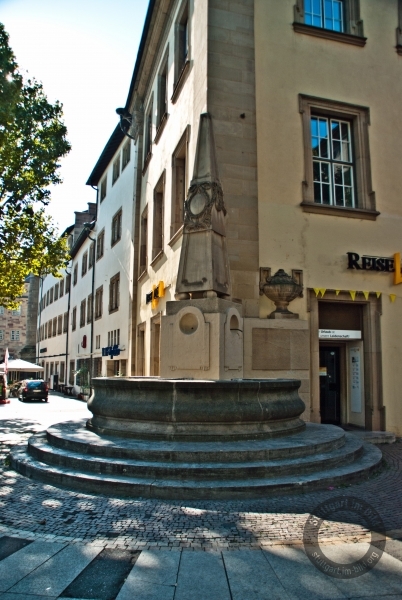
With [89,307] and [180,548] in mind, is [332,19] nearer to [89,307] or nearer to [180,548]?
[180,548]

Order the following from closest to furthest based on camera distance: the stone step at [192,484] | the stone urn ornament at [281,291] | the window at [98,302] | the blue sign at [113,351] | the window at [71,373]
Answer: the stone step at [192,484] → the stone urn ornament at [281,291] → the blue sign at [113,351] → the window at [98,302] → the window at [71,373]

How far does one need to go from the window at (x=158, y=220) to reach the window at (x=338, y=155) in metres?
6.44

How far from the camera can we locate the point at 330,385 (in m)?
11.9

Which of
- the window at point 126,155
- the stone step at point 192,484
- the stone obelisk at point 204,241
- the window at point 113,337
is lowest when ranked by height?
the stone step at point 192,484

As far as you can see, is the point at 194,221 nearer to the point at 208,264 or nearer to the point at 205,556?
the point at 208,264

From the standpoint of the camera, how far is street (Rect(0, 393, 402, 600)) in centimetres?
308

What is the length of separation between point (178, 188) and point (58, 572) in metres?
13.1

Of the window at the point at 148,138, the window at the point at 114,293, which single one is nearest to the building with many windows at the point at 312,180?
the window at the point at 148,138

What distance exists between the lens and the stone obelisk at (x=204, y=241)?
320 inches

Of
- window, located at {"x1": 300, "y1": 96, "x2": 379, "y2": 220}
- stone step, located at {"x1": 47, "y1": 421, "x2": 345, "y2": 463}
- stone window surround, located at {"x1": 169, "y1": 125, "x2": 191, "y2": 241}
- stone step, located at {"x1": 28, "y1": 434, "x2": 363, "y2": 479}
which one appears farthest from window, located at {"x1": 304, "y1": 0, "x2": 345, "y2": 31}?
stone step, located at {"x1": 28, "y1": 434, "x2": 363, "y2": 479}

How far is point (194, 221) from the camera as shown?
27.6ft

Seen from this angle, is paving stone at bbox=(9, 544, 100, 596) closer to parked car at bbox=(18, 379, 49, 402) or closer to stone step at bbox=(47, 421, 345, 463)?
stone step at bbox=(47, 421, 345, 463)

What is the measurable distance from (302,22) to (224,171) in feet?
16.0

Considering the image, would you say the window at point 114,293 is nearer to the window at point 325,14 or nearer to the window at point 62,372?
the window at point 325,14
